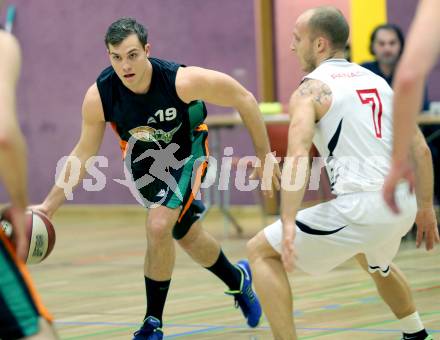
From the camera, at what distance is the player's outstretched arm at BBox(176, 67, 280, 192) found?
5551 millimetres

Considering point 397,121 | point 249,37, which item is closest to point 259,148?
point 397,121

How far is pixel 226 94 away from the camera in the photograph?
5.59 meters

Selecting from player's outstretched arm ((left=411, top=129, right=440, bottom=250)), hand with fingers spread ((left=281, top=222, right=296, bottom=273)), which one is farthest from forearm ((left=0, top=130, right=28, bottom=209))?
player's outstretched arm ((left=411, top=129, right=440, bottom=250))

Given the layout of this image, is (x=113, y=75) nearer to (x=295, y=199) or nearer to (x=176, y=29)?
(x=295, y=199)

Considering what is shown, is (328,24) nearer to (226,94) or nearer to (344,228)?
(344,228)

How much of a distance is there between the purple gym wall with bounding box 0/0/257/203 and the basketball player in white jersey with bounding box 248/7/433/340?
797cm

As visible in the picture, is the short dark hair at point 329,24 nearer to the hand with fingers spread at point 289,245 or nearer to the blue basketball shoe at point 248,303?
the hand with fingers spread at point 289,245

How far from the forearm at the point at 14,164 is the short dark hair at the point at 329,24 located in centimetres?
205

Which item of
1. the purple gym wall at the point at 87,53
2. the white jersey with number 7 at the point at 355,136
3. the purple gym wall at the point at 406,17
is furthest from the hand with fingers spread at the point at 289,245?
the purple gym wall at the point at 87,53

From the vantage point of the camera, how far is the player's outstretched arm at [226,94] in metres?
5.55

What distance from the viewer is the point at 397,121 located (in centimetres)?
297

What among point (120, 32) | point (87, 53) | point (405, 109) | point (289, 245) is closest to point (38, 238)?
point (289, 245)

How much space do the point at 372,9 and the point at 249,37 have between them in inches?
69.5

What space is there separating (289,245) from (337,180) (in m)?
0.52
